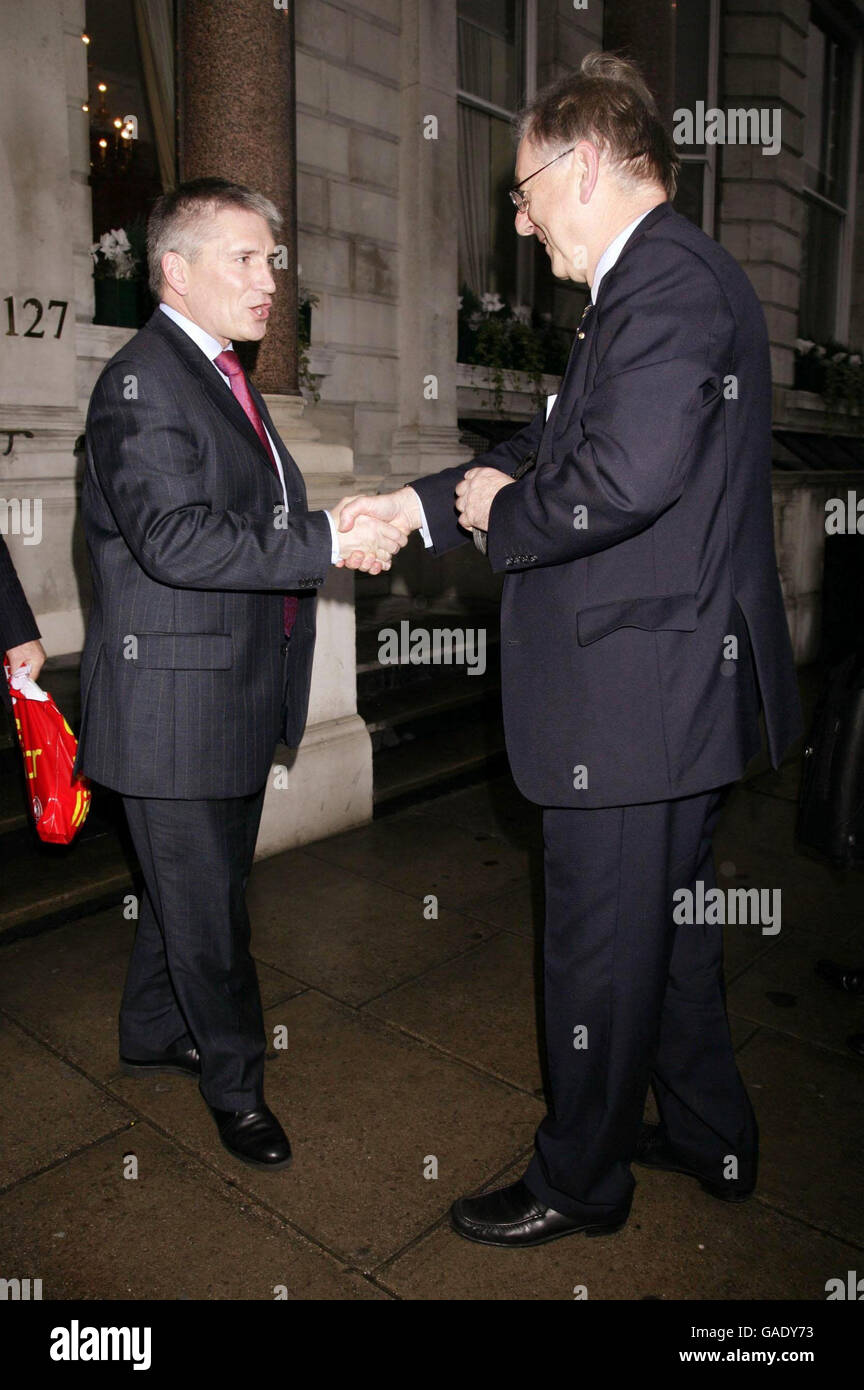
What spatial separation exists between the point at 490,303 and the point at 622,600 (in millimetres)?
8573

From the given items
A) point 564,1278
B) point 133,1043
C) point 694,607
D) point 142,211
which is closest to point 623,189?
point 694,607

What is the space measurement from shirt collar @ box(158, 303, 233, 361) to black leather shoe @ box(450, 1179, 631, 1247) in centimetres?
219

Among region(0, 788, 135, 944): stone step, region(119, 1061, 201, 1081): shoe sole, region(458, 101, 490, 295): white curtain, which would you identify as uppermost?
region(458, 101, 490, 295): white curtain

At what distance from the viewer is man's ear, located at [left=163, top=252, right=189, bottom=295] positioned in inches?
101

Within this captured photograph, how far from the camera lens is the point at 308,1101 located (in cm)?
303

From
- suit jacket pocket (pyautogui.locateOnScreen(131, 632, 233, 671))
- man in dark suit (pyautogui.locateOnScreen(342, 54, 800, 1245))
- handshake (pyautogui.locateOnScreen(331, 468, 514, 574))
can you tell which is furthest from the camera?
suit jacket pocket (pyautogui.locateOnScreen(131, 632, 233, 671))

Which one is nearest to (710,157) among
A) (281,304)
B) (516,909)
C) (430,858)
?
(281,304)

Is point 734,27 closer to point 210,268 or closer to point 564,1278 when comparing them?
point 210,268

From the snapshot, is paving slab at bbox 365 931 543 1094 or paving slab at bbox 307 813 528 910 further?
paving slab at bbox 307 813 528 910

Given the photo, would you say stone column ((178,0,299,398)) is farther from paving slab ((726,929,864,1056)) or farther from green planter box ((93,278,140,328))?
paving slab ((726,929,864,1056))

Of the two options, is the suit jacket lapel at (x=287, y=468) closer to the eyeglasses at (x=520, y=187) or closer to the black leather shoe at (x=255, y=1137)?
the eyeglasses at (x=520, y=187)

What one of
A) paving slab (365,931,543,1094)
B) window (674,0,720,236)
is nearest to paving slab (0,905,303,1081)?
paving slab (365,931,543,1094)

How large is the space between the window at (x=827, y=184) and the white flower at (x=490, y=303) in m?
7.59

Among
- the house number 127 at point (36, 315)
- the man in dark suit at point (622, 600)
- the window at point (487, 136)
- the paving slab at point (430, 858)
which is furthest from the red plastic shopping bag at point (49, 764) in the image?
the window at point (487, 136)
